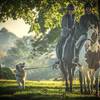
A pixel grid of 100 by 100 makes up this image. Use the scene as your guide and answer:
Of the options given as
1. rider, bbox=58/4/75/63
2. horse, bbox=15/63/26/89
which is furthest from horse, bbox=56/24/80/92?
horse, bbox=15/63/26/89

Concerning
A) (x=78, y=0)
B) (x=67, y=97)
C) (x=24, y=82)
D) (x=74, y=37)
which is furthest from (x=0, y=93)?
(x=78, y=0)

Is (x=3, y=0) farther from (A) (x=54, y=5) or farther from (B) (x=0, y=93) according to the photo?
(B) (x=0, y=93)

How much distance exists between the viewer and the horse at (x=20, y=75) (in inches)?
185

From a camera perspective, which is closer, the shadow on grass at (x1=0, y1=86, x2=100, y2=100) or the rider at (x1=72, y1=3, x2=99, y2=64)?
the shadow on grass at (x1=0, y1=86, x2=100, y2=100)

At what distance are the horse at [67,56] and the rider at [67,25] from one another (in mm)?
31

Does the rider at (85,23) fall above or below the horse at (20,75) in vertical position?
above

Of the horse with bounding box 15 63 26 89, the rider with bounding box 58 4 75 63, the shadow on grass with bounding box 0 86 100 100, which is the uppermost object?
the rider with bounding box 58 4 75 63

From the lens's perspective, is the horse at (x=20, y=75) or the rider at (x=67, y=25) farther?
the rider at (x=67, y=25)

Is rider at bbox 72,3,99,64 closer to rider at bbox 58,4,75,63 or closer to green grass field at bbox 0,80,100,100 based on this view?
rider at bbox 58,4,75,63

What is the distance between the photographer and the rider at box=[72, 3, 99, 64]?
4.90 meters

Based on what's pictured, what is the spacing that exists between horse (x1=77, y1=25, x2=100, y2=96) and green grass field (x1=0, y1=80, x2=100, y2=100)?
0.80 feet

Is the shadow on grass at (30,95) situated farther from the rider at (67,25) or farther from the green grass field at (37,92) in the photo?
the rider at (67,25)

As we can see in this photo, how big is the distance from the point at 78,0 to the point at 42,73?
110cm

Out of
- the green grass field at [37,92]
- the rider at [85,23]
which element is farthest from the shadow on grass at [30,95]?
the rider at [85,23]
